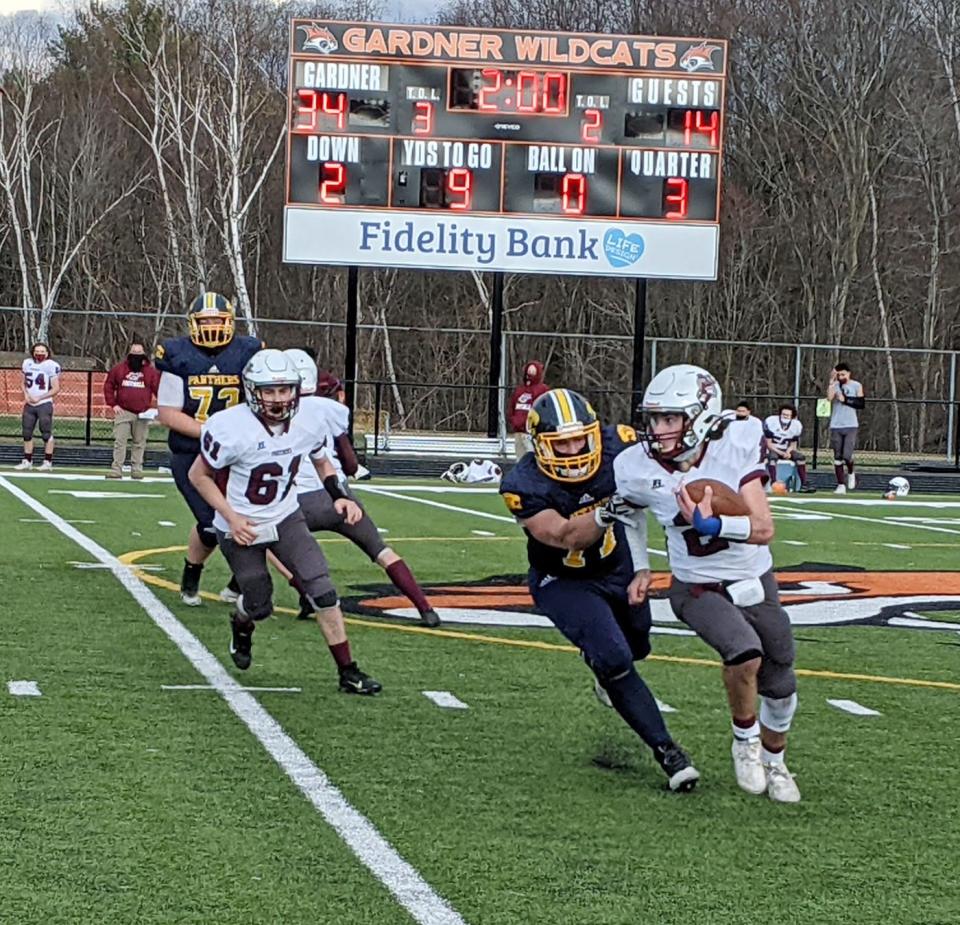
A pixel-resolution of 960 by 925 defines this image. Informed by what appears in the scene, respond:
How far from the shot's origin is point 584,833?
211 inches

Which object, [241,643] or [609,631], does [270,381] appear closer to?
[241,643]

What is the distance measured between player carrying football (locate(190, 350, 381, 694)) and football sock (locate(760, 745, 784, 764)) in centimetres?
218

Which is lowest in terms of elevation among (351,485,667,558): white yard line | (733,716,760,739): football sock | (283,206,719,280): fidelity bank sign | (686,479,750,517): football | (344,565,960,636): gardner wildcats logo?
(351,485,667,558): white yard line

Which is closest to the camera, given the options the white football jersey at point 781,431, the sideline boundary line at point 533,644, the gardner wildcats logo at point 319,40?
the sideline boundary line at point 533,644

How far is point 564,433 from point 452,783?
4.22 ft

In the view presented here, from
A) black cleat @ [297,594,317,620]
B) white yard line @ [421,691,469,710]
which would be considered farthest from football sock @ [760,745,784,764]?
black cleat @ [297,594,317,620]

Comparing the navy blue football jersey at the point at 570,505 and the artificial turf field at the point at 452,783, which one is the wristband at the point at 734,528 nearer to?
the navy blue football jersey at the point at 570,505

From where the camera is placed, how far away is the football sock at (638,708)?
19.6ft

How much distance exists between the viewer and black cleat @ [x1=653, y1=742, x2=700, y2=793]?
5.89 metres

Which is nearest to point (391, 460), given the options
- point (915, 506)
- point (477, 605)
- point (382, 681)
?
point (915, 506)

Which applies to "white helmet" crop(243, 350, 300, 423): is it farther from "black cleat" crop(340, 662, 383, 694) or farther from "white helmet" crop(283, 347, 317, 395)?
"white helmet" crop(283, 347, 317, 395)

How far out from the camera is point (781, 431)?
81.0 ft

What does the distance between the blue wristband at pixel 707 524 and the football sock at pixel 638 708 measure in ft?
2.10

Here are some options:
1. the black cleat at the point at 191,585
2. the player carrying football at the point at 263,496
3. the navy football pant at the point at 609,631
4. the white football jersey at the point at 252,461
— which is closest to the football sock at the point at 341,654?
the player carrying football at the point at 263,496
